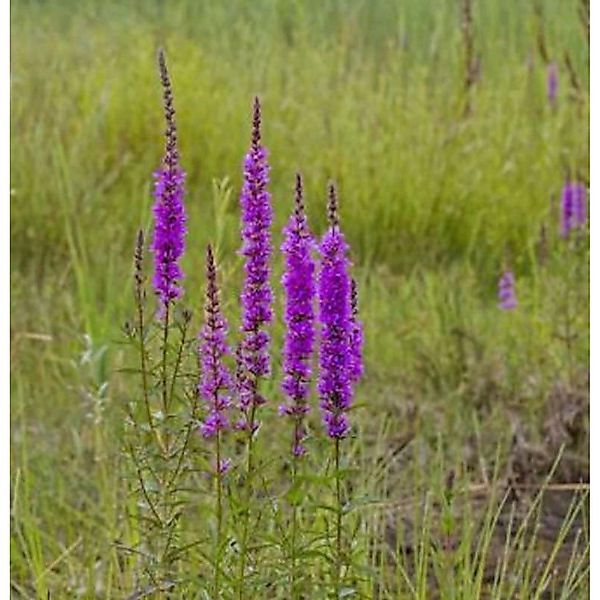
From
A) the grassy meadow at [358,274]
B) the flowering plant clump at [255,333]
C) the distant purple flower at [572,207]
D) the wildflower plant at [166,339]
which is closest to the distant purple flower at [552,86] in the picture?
the grassy meadow at [358,274]

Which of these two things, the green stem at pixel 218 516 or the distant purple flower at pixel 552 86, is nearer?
the green stem at pixel 218 516

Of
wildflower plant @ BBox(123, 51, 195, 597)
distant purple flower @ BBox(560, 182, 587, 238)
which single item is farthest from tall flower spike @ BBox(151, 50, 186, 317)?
distant purple flower @ BBox(560, 182, 587, 238)

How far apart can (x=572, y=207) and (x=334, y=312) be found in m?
2.13

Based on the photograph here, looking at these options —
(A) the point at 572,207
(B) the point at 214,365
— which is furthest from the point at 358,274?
(B) the point at 214,365

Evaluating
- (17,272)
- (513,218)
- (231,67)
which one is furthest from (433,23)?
(17,272)

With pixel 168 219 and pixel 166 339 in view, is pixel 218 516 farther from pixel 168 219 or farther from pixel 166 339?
pixel 168 219

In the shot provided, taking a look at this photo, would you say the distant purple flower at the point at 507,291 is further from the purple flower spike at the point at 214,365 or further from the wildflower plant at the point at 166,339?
the purple flower spike at the point at 214,365

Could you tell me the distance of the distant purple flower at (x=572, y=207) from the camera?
3.50 metres

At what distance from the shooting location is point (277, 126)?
205 inches

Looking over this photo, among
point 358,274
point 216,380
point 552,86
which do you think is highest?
point 552,86

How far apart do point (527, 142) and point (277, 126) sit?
848 millimetres

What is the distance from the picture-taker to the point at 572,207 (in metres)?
3.50

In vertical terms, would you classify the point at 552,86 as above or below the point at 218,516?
above

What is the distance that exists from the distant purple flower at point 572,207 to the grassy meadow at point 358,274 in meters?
0.09
